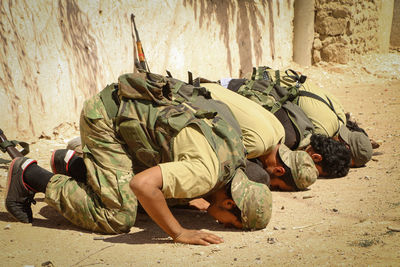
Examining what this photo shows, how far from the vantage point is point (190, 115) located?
267 centimetres

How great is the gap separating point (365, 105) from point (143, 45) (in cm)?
365

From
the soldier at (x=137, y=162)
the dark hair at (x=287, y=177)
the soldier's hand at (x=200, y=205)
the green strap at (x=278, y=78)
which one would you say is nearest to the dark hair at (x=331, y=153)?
the dark hair at (x=287, y=177)

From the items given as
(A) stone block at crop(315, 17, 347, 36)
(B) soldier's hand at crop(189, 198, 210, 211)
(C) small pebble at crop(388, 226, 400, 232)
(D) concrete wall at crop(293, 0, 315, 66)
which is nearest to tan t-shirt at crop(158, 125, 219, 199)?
(B) soldier's hand at crop(189, 198, 210, 211)

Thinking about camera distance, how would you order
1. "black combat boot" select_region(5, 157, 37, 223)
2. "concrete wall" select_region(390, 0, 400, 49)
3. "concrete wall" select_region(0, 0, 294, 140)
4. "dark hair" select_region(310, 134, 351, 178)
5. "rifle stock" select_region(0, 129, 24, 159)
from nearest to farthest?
"black combat boot" select_region(5, 157, 37, 223) < "rifle stock" select_region(0, 129, 24, 159) < "dark hair" select_region(310, 134, 351, 178) < "concrete wall" select_region(0, 0, 294, 140) < "concrete wall" select_region(390, 0, 400, 49)

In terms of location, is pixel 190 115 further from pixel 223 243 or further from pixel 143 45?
pixel 143 45

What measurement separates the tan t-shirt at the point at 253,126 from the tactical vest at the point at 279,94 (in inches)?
18.1

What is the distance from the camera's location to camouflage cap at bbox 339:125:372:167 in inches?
172

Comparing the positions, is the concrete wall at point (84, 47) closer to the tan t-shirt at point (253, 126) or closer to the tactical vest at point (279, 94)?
the tactical vest at point (279, 94)

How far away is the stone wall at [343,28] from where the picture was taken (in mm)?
8617

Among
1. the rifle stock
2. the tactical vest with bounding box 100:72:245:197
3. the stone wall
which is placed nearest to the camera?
the tactical vest with bounding box 100:72:245:197

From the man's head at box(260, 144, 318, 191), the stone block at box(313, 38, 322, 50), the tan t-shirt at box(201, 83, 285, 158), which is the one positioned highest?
the tan t-shirt at box(201, 83, 285, 158)

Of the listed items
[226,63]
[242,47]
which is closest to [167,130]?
[226,63]

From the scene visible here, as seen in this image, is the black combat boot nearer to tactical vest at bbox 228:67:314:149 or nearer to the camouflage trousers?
the camouflage trousers

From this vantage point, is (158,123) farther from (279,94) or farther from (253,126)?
(279,94)
